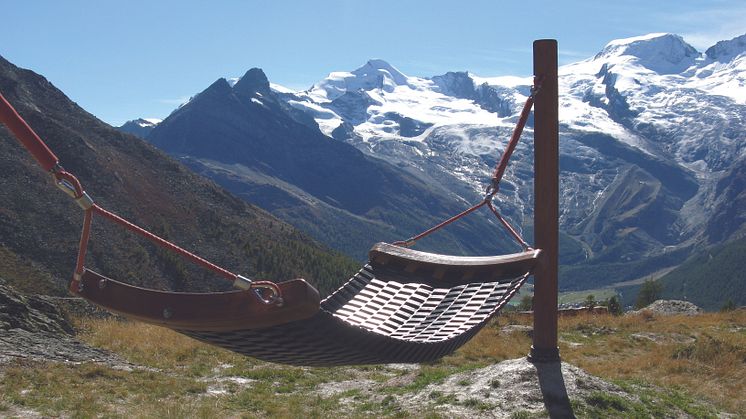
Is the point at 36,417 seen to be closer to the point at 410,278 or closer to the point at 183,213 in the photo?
the point at 410,278

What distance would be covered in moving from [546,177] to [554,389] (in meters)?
3.75

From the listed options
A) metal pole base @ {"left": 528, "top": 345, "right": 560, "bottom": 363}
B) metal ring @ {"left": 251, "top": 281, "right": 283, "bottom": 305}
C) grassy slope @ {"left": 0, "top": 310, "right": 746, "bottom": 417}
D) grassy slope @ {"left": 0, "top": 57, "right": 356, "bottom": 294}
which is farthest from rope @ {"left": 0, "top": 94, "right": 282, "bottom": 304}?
grassy slope @ {"left": 0, "top": 57, "right": 356, "bottom": 294}

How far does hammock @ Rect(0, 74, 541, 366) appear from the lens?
6.35m

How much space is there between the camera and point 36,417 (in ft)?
38.3

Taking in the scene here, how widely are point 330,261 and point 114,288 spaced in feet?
463

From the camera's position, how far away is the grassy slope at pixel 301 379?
1300cm

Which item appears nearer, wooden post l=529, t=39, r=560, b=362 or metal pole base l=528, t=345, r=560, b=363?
wooden post l=529, t=39, r=560, b=362

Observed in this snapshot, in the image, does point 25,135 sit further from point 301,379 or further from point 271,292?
point 301,379

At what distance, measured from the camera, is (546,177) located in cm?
1257

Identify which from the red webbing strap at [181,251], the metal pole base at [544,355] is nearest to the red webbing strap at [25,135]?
the red webbing strap at [181,251]

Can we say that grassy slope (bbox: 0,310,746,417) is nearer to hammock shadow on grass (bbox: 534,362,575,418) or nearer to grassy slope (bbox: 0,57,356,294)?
hammock shadow on grass (bbox: 534,362,575,418)

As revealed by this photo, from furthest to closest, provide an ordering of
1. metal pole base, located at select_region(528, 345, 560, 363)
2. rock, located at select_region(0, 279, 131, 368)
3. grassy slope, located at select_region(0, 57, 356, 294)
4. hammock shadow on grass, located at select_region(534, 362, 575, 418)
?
grassy slope, located at select_region(0, 57, 356, 294), rock, located at select_region(0, 279, 131, 368), metal pole base, located at select_region(528, 345, 560, 363), hammock shadow on grass, located at select_region(534, 362, 575, 418)

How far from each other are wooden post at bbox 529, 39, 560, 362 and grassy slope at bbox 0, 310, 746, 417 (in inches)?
82.7

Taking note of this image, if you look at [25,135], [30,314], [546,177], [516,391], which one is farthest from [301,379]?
[25,135]
